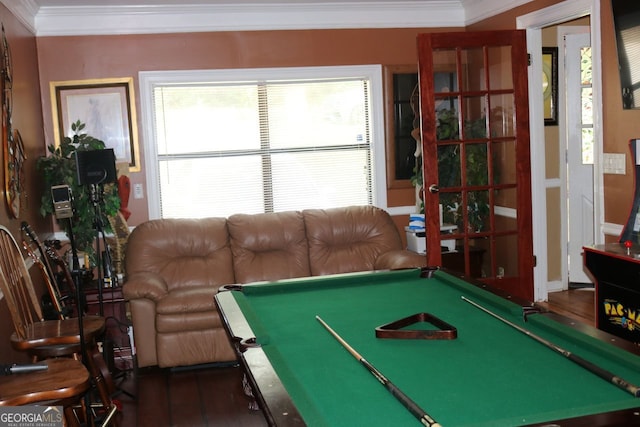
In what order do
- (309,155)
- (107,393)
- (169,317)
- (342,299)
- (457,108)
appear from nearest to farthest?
(342,299)
(107,393)
(169,317)
(457,108)
(309,155)

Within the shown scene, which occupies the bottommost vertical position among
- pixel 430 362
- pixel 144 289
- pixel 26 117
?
pixel 144 289

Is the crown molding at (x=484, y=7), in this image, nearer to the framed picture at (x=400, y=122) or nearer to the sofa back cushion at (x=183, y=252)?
the framed picture at (x=400, y=122)

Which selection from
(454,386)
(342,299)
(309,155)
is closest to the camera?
(454,386)

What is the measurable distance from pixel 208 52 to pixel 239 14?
0.41 m

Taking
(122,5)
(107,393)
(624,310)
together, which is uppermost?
(122,5)

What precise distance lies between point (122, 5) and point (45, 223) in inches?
72.3

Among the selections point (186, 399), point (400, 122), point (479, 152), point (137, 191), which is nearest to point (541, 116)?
point (479, 152)

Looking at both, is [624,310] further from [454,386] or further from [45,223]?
[45,223]

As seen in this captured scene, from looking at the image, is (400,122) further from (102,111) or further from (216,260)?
(102,111)

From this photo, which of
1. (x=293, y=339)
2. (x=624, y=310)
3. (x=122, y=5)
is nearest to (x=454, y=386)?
(x=293, y=339)

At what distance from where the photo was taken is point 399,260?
504 centimetres

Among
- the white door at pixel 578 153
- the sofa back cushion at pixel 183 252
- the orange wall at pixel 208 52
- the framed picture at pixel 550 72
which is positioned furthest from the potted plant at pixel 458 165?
the sofa back cushion at pixel 183 252

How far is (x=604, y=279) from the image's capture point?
383cm

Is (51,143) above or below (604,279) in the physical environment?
above
